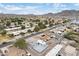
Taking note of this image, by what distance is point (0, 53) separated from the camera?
4.47 ft

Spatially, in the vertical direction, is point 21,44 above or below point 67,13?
below

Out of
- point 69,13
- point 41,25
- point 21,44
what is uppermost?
point 69,13

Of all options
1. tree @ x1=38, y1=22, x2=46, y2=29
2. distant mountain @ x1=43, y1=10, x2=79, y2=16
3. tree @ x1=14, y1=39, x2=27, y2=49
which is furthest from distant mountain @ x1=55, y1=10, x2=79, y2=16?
tree @ x1=14, y1=39, x2=27, y2=49

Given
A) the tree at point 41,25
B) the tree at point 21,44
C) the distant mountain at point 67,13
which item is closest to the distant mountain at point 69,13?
the distant mountain at point 67,13

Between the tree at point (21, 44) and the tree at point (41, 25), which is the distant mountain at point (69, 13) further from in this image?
the tree at point (21, 44)

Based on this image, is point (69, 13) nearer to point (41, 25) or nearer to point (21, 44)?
point (41, 25)

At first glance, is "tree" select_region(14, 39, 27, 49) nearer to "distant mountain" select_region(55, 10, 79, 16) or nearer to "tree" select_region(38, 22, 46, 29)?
"tree" select_region(38, 22, 46, 29)

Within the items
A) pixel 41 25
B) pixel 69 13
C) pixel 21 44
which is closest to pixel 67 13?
pixel 69 13

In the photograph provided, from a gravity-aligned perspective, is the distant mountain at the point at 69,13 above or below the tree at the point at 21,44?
above

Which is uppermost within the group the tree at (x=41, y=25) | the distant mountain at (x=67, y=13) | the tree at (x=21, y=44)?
the distant mountain at (x=67, y=13)

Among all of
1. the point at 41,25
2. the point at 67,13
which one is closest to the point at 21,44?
the point at 41,25

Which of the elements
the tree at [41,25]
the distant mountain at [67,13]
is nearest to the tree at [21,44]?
the tree at [41,25]

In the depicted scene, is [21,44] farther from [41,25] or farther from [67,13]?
[67,13]

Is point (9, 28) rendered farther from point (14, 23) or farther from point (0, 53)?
point (0, 53)
